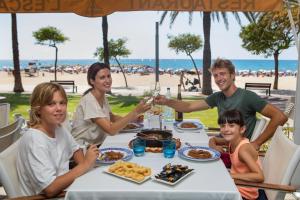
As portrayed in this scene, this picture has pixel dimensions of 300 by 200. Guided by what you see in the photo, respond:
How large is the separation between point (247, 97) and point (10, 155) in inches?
78.9

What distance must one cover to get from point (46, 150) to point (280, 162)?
1.54m

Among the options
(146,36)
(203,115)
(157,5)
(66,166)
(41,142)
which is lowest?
(203,115)

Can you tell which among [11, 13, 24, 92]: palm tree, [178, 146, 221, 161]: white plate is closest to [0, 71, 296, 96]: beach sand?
[11, 13, 24, 92]: palm tree

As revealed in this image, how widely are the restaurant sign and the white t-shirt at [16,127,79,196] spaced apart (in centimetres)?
131

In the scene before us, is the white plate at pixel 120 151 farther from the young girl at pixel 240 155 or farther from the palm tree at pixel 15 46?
the palm tree at pixel 15 46

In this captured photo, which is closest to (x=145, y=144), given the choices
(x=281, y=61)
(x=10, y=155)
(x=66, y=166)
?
(x=66, y=166)

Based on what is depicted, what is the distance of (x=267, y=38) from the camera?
48.5ft

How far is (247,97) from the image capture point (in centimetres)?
297

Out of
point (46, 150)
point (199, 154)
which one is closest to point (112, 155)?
point (46, 150)

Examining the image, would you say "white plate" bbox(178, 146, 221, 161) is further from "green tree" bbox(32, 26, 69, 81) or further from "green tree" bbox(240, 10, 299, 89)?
"green tree" bbox(32, 26, 69, 81)

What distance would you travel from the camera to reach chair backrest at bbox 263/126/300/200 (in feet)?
6.81

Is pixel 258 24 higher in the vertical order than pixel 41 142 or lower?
higher

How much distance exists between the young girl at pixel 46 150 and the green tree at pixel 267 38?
500 inches

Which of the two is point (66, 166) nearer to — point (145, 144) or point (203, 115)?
point (145, 144)
